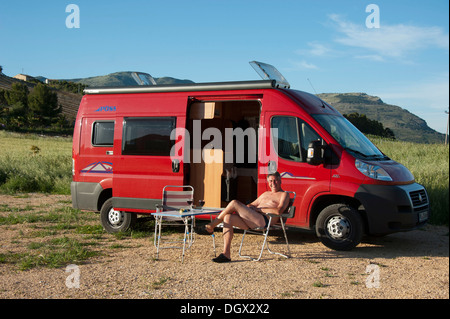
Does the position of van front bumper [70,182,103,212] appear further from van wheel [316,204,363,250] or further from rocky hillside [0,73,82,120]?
rocky hillside [0,73,82,120]

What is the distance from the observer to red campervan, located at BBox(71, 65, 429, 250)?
24.9 ft

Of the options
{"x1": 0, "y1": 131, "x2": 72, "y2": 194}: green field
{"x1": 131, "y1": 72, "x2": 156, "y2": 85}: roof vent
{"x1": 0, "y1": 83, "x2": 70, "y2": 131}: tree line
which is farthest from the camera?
{"x1": 0, "y1": 83, "x2": 70, "y2": 131}: tree line

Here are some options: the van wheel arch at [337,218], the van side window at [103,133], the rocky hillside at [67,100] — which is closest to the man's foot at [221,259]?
the van wheel arch at [337,218]

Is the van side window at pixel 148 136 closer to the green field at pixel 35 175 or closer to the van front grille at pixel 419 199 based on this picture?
the van front grille at pixel 419 199

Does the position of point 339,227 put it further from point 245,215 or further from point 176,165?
point 176,165

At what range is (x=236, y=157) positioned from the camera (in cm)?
984

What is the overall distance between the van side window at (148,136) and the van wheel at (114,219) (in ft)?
3.78

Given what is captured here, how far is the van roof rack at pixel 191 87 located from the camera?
8.41 metres

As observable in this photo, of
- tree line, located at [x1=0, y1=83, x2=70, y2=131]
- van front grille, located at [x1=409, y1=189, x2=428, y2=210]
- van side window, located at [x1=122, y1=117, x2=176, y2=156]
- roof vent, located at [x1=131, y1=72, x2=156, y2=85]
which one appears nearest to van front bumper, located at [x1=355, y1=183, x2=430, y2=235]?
van front grille, located at [x1=409, y1=189, x2=428, y2=210]

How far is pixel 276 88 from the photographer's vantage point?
8.39 m

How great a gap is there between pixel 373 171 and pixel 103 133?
4.99 metres

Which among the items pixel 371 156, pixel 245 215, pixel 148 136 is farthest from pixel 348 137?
pixel 148 136

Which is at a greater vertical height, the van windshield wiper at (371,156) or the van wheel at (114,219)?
the van windshield wiper at (371,156)

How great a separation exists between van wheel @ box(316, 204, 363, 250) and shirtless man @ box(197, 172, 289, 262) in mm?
820
